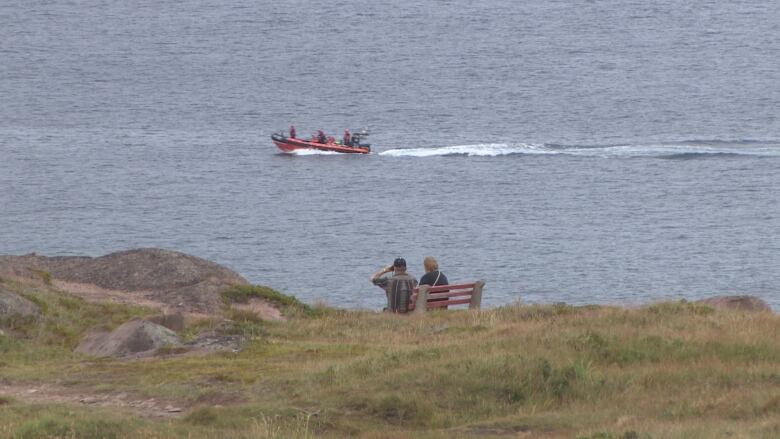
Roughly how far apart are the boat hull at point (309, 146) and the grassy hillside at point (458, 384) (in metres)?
88.1

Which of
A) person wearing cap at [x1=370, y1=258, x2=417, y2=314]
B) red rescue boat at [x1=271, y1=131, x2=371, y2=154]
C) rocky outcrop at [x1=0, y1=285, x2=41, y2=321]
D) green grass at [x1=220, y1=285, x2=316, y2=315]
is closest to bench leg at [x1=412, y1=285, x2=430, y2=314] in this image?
person wearing cap at [x1=370, y1=258, x2=417, y2=314]

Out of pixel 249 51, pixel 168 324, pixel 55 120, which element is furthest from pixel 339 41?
pixel 168 324

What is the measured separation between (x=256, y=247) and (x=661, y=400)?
60812mm

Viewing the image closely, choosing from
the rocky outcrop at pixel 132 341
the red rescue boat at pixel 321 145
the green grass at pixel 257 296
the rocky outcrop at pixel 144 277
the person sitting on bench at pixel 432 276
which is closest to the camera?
the rocky outcrop at pixel 132 341

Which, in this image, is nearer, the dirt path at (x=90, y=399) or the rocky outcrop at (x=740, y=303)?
the dirt path at (x=90, y=399)

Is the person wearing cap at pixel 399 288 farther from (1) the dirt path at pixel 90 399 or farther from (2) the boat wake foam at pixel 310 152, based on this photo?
(2) the boat wake foam at pixel 310 152

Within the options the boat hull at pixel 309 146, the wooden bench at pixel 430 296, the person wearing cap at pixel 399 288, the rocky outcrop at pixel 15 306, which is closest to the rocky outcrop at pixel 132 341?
the rocky outcrop at pixel 15 306

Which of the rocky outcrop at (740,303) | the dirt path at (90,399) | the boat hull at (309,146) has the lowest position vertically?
the dirt path at (90,399)

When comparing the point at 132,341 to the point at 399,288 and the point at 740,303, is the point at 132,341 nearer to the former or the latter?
the point at 399,288

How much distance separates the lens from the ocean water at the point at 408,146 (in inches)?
2832

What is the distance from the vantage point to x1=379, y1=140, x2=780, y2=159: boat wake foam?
111 meters

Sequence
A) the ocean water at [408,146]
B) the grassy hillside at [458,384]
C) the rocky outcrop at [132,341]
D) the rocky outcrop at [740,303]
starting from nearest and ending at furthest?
the grassy hillside at [458,384], the rocky outcrop at [132,341], the rocky outcrop at [740,303], the ocean water at [408,146]

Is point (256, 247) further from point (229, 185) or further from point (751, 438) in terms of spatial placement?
point (751, 438)

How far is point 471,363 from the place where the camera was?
15.0 metres
